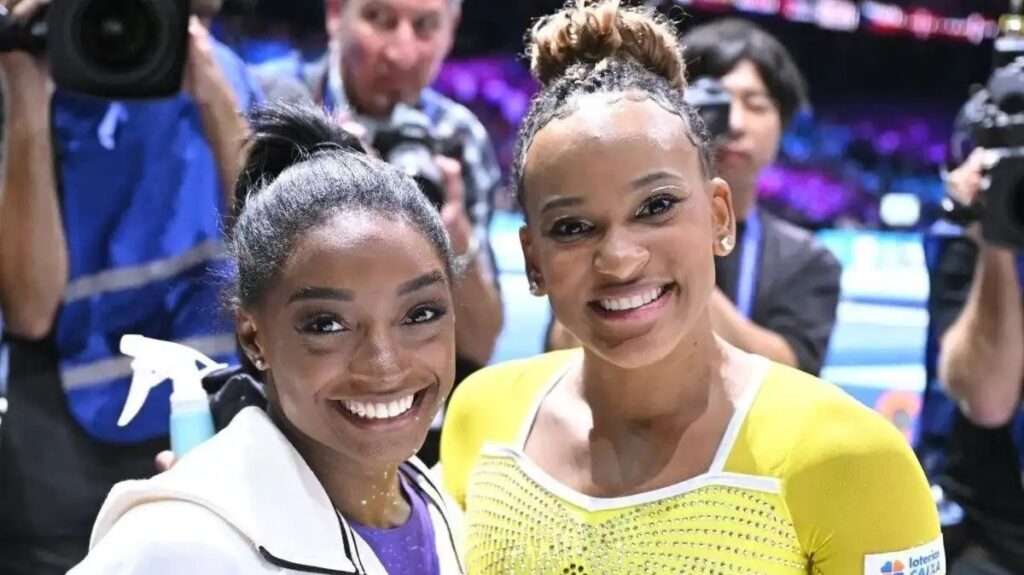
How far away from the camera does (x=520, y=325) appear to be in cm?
336

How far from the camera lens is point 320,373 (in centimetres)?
131

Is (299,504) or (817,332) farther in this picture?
(817,332)

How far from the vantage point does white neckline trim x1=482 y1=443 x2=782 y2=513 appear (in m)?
1.44

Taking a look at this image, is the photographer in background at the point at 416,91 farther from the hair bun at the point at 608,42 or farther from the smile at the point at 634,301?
the smile at the point at 634,301

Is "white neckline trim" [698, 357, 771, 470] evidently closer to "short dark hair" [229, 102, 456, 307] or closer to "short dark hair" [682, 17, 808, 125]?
"short dark hair" [229, 102, 456, 307]

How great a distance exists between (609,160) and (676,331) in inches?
8.4

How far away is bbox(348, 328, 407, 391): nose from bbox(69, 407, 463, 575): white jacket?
0.37ft

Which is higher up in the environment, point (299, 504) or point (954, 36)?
point (299, 504)

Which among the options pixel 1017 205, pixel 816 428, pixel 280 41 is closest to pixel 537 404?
pixel 816 428

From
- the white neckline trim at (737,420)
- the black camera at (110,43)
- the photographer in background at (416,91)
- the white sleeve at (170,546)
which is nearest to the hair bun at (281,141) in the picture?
the white sleeve at (170,546)

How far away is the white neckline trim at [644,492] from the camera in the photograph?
4.71 ft

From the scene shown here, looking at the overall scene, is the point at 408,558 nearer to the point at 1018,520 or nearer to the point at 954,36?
the point at 1018,520

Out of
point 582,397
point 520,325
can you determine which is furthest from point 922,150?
point 582,397

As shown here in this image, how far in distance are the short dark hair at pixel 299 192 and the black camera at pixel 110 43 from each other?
691 mm
